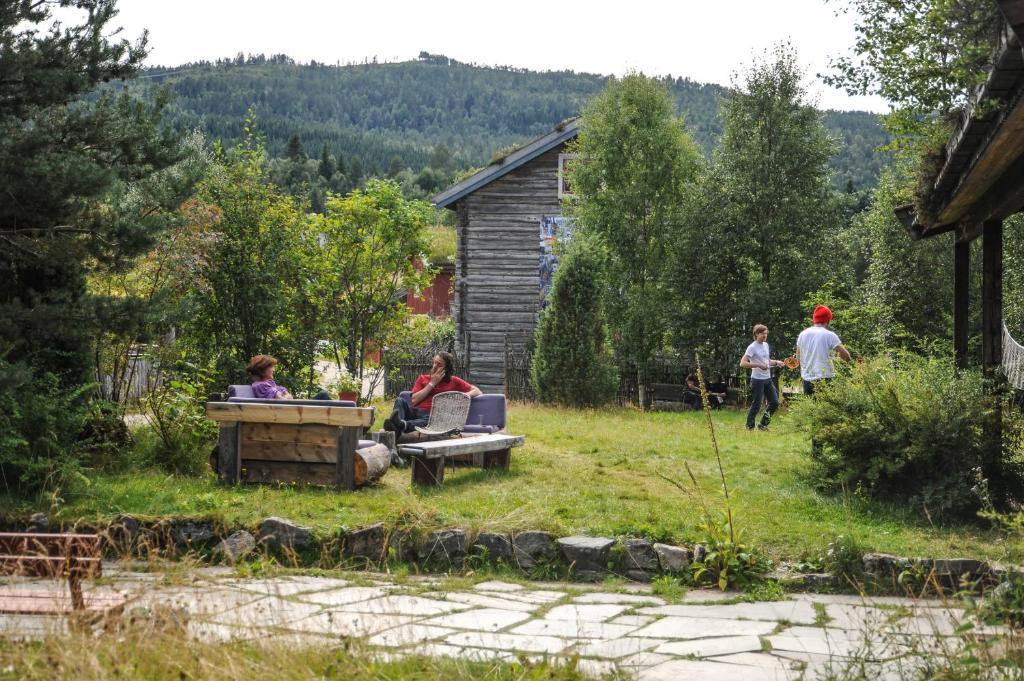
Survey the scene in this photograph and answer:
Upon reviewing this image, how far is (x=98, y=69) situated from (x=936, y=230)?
8.98 metres

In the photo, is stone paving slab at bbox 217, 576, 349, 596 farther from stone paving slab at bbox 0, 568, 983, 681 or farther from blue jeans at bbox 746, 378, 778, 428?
blue jeans at bbox 746, 378, 778, 428

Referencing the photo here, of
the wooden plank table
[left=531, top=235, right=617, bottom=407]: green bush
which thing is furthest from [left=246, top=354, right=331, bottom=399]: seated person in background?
[left=531, top=235, right=617, bottom=407]: green bush

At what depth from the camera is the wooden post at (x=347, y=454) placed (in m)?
9.97

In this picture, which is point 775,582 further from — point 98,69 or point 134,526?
point 98,69

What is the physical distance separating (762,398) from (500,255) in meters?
14.5

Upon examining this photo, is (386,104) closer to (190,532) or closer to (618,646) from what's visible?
(190,532)

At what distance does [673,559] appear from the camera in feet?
24.8

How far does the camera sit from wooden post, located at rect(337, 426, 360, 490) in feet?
32.7

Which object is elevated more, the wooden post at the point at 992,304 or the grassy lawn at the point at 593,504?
the wooden post at the point at 992,304

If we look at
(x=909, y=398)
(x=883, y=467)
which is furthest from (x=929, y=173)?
(x=883, y=467)

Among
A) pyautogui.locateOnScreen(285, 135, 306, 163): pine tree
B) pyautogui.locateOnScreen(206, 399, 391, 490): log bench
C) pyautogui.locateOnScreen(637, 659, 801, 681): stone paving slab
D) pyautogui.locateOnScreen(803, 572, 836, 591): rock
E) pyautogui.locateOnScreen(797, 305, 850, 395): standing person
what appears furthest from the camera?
pyautogui.locateOnScreen(285, 135, 306, 163): pine tree

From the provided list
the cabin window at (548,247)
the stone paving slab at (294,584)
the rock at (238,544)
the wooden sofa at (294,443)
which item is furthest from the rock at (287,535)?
the cabin window at (548,247)

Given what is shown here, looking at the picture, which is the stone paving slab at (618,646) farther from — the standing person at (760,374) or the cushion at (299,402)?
the standing person at (760,374)

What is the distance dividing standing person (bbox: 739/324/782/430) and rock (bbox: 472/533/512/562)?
7.28 metres
